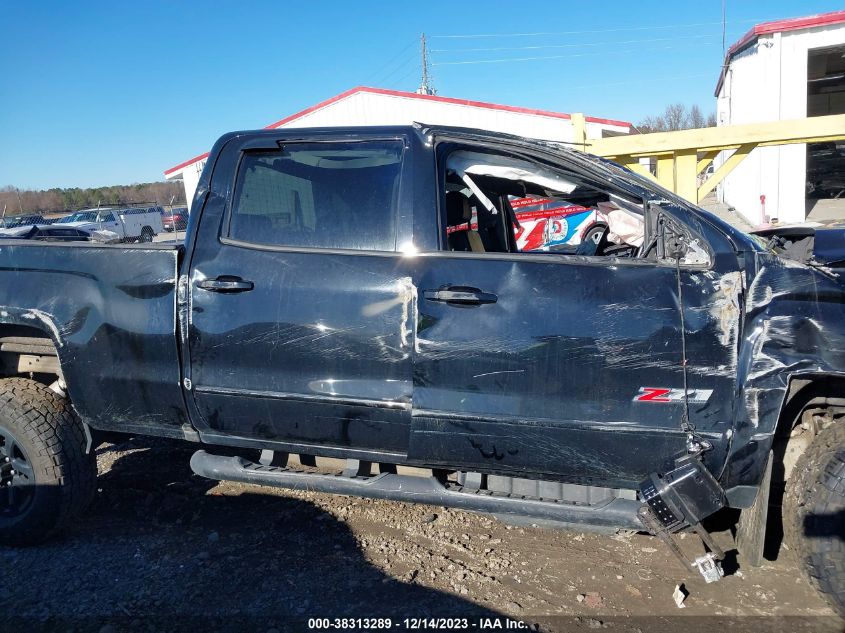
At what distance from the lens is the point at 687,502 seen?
2775 mm

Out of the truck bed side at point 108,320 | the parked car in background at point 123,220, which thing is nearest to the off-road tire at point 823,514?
the truck bed side at point 108,320

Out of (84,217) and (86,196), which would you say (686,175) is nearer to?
(84,217)

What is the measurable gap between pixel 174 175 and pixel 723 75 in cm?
2146

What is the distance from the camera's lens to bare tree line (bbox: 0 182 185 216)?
4856cm

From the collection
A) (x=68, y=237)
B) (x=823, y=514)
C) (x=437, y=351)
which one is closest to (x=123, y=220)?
(x=68, y=237)

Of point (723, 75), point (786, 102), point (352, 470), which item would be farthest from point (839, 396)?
point (723, 75)

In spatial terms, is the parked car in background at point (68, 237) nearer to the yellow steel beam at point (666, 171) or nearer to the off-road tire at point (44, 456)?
the off-road tire at point (44, 456)

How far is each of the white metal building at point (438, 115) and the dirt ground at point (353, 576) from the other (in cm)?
1710

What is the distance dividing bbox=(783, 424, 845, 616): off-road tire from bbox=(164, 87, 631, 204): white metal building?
17760mm

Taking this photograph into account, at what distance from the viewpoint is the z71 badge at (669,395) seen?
109 inches

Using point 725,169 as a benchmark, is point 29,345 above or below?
below

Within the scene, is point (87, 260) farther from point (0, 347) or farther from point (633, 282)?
point (633, 282)

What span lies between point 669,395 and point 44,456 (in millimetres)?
3075

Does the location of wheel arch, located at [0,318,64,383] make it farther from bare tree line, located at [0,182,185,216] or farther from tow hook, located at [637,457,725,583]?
bare tree line, located at [0,182,185,216]
